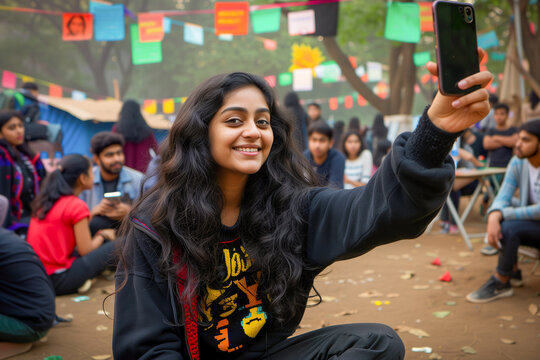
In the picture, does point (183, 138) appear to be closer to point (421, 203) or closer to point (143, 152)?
point (421, 203)

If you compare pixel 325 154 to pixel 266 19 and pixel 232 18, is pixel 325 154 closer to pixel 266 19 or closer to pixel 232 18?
pixel 232 18

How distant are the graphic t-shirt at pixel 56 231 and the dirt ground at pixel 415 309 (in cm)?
43

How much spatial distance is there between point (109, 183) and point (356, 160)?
382 centimetres

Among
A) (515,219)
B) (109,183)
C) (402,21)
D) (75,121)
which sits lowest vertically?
Answer: (515,219)

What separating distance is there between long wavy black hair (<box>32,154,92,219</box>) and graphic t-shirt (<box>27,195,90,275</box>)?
0.16ft

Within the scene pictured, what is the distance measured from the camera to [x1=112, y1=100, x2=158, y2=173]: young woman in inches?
267

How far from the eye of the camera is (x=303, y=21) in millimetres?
10992

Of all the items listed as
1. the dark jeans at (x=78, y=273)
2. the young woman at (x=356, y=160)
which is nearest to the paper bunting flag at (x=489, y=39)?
the young woman at (x=356, y=160)

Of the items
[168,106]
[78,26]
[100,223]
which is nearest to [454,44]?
[100,223]

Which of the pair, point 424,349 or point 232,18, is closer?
point 424,349

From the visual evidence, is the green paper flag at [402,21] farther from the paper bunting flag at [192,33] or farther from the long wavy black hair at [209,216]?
the long wavy black hair at [209,216]

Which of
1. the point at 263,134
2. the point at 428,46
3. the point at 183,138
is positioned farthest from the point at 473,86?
the point at 428,46

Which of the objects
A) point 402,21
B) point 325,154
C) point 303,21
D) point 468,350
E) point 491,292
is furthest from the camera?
point 303,21

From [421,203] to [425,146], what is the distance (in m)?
0.17
